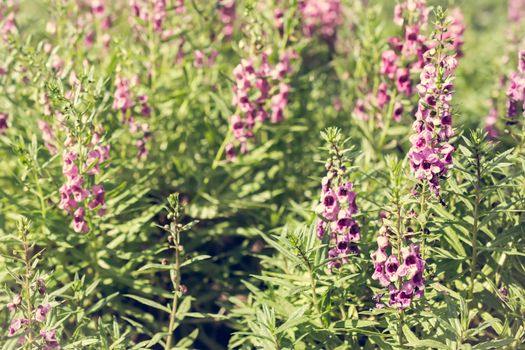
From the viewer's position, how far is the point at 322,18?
6.36 m

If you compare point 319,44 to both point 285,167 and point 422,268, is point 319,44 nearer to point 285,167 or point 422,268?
point 285,167

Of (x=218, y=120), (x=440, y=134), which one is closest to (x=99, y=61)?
(x=218, y=120)

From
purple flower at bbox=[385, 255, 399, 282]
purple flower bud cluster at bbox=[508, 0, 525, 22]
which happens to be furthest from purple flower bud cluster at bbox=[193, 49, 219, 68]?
purple flower bud cluster at bbox=[508, 0, 525, 22]

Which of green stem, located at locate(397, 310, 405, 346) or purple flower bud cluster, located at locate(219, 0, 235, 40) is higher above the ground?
purple flower bud cluster, located at locate(219, 0, 235, 40)

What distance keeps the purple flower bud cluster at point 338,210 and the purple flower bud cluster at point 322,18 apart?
2.93 m

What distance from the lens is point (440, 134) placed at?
320 cm

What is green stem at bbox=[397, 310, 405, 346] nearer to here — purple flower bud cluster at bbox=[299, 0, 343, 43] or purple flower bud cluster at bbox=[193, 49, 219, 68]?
purple flower bud cluster at bbox=[193, 49, 219, 68]

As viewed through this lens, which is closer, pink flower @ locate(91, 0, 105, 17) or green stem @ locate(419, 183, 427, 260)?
green stem @ locate(419, 183, 427, 260)

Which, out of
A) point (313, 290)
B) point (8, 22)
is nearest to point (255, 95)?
point (313, 290)

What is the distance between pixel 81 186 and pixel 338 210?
153cm

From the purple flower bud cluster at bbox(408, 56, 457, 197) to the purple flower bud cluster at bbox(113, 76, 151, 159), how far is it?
2.10 metres

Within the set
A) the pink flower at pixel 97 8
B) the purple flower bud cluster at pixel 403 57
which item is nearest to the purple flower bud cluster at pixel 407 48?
the purple flower bud cluster at pixel 403 57

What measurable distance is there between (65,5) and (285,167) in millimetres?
2183

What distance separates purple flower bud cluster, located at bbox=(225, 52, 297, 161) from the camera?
443 cm
